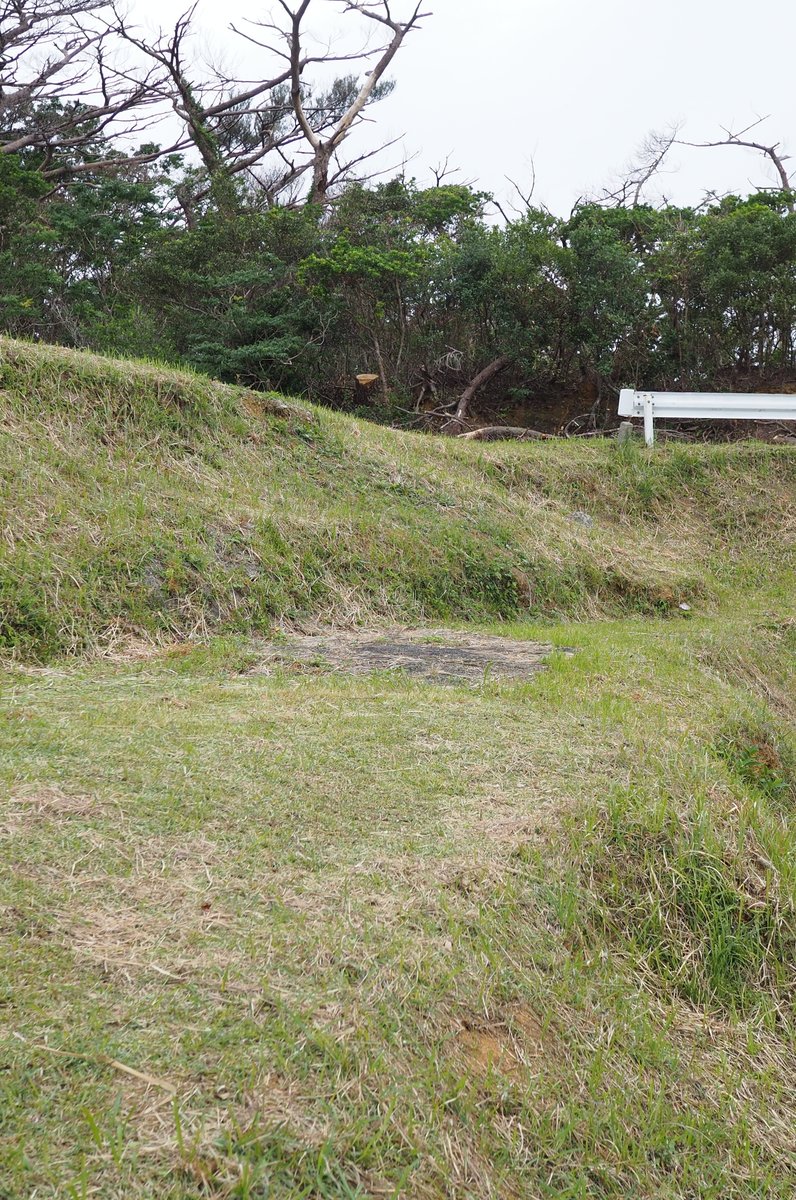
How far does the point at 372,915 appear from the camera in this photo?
8.55 ft

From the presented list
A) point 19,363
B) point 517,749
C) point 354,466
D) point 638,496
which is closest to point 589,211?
point 638,496

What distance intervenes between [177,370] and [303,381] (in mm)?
6128

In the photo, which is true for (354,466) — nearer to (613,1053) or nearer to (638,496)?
(638,496)

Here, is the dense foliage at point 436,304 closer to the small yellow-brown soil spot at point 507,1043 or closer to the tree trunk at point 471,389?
the tree trunk at point 471,389

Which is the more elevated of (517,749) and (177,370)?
(177,370)

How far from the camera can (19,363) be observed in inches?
316

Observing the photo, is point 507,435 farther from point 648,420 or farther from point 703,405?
point 703,405

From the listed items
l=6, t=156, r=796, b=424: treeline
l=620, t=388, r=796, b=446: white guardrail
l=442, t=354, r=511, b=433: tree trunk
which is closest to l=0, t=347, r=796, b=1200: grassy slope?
l=620, t=388, r=796, b=446: white guardrail

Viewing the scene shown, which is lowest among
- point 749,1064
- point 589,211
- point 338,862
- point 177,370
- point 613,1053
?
point 749,1064

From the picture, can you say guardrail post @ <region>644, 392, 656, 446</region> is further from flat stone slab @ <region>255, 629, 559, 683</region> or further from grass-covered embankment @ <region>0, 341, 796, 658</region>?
flat stone slab @ <region>255, 629, 559, 683</region>

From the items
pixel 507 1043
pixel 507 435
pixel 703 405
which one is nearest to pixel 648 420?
pixel 703 405

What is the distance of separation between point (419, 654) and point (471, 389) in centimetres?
966

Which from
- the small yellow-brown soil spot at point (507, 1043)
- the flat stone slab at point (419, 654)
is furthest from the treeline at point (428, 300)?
the small yellow-brown soil spot at point (507, 1043)

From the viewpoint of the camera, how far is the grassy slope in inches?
75.8
